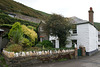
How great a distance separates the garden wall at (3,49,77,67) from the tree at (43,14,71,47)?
2814mm

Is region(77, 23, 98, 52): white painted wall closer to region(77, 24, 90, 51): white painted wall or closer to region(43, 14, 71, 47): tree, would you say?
region(77, 24, 90, 51): white painted wall

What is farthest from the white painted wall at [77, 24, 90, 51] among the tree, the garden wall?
the garden wall

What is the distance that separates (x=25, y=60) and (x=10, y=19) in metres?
12.3

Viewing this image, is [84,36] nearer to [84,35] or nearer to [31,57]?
[84,35]

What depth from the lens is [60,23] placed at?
11836 millimetres

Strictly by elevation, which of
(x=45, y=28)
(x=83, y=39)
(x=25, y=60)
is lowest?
(x=25, y=60)

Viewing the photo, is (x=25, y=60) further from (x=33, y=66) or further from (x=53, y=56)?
(x=53, y=56)

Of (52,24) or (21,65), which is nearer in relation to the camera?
(21,65)

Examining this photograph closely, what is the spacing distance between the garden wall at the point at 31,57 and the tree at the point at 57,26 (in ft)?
9.23

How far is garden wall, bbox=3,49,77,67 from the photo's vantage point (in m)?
7.20

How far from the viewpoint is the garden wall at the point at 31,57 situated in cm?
720

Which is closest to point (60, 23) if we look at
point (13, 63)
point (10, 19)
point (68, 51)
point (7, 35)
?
point (68, 51)

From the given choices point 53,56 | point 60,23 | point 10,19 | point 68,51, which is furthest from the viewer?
point 10,19

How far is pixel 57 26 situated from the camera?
1190 centimetres
